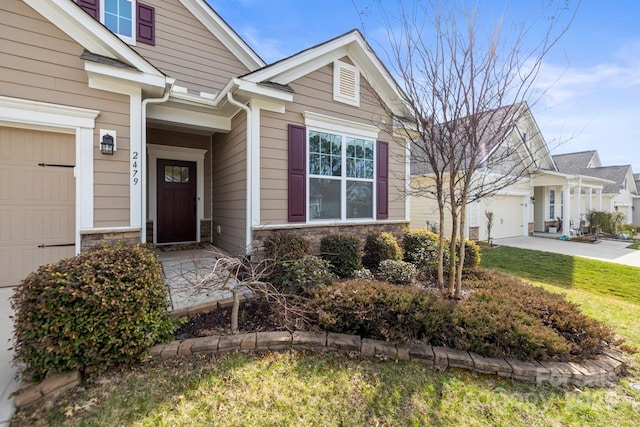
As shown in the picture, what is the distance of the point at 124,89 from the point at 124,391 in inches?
177

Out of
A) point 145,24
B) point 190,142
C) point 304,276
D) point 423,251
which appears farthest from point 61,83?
point 423,251

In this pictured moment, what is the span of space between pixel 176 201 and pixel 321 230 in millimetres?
4269

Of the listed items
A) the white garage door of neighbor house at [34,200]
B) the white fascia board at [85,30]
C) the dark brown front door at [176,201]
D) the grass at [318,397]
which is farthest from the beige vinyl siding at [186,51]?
the grass at [318,397]

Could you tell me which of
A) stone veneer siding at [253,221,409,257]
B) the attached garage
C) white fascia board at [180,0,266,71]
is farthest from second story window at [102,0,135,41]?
the attached garage

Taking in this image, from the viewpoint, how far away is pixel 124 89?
183 inches

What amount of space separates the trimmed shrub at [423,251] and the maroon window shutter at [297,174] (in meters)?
2.71

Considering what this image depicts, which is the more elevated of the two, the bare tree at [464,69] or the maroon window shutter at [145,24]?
the maroon window shutter at [145,24]

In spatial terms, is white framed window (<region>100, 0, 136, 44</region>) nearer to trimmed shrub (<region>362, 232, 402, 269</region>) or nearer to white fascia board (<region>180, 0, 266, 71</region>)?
white fascia board (<region>180, 0, 266, 71</region>)

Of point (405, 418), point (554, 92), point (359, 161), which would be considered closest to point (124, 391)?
point (405, 418)

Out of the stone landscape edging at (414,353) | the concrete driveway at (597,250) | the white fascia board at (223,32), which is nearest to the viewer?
the stone landscape edging at (414,353)

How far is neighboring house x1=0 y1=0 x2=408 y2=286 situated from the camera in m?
4.21

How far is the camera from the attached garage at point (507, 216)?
1327 centimetres

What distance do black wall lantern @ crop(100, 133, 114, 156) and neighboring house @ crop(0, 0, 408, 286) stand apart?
2 centimetres

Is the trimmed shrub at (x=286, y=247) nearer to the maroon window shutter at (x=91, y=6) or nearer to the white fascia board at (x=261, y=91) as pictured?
the white fascia board at (x=261, y=91)
